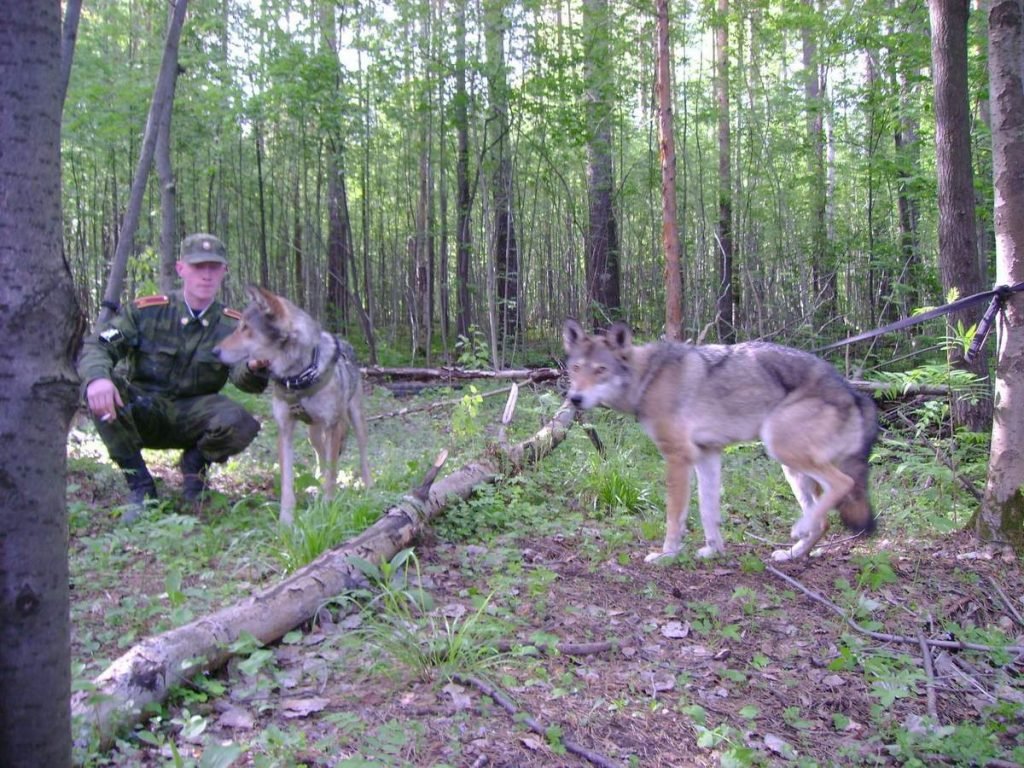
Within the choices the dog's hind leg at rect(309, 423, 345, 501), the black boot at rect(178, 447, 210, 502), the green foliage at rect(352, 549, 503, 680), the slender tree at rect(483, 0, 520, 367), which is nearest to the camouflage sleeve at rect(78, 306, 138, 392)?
the black boot at rect(178, 447, 210, 502)

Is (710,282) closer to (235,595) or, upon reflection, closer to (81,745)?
(235,595)

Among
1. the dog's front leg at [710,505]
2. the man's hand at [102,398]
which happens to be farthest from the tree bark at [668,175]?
the man's hand at [102,398]

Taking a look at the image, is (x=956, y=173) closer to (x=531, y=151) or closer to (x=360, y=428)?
(x=360, y=428)

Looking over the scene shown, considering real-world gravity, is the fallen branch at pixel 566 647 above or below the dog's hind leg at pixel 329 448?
below

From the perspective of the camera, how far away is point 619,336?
15.6ft

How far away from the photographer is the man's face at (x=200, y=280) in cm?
569

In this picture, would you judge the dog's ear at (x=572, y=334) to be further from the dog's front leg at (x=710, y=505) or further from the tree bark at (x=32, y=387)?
the tree bark at (x=32, y=387)

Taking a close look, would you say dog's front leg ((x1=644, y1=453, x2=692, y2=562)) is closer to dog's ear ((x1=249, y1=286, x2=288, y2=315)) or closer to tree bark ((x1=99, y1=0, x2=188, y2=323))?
dog's ear ((x1=249, y1=286, x2=288, y2=315))

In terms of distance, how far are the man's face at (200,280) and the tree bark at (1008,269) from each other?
526cm

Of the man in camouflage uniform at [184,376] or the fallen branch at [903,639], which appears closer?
the fallen branch at [903,639]

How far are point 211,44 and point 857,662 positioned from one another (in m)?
12.4

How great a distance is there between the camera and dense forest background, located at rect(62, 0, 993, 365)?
1107 centimetres

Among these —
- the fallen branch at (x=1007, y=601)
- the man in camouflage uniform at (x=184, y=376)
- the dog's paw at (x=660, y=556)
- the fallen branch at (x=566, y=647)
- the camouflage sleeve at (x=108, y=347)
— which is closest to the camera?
the fallen branch at (x=566, y=647)

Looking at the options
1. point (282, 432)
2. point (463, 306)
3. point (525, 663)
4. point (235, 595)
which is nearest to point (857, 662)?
point (525, 663)
